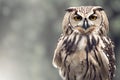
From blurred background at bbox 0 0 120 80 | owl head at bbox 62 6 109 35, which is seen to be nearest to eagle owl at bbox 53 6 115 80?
owl head at bbox 62 6 109 35

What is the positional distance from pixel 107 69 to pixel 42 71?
1.70 feet

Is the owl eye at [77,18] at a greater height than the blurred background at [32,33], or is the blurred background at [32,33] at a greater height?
the owl eye at [77,18]

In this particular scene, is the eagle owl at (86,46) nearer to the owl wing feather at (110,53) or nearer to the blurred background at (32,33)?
the owl wing feather at (110,53)

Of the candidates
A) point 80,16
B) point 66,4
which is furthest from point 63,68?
point 66,4

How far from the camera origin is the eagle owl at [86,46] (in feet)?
7.70

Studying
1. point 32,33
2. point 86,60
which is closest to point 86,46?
point 86,60

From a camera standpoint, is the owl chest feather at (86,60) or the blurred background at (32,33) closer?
the owl chest feather at (86,60)

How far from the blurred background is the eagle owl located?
318 millimetres

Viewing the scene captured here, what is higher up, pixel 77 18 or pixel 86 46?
pixel 77 18

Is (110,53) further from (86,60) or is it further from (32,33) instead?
(32,33)

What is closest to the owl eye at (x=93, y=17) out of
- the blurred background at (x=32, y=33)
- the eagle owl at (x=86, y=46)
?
the eagle owl at (x=86, y=46)

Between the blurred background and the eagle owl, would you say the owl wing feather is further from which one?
Result: the blurred background

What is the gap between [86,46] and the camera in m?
2.38

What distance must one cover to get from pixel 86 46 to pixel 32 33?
17.9 inches
